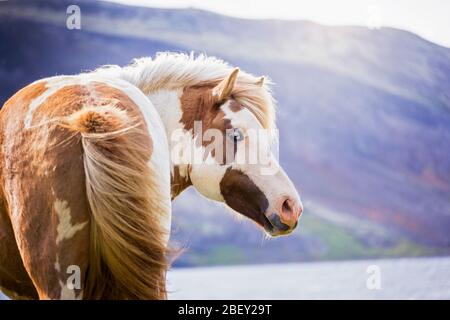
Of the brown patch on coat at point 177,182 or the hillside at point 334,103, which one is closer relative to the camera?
the brown patch on coat at point 177,182

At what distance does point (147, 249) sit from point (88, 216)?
→ 8.0 inches

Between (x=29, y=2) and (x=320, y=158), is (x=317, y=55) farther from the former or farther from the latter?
(x=29, y=2)

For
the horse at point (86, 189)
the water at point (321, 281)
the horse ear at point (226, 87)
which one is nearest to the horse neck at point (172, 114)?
the horse ear at point (226, 87)

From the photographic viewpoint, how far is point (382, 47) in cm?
689

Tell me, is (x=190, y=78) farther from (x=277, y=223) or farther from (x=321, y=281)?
(x=321, y=281)

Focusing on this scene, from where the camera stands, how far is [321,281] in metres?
8.06

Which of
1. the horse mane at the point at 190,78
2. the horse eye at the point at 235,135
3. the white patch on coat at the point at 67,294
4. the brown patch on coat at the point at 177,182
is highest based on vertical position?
the horse mane at the point at 190,78

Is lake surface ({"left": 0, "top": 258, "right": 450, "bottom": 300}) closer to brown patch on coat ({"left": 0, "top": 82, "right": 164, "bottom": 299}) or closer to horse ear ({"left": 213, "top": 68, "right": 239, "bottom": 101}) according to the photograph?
horse ear ({"left": 213, "top": 68, "right": 239, "bottom": 101})

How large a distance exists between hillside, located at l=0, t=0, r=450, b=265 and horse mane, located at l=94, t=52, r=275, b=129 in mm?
2298

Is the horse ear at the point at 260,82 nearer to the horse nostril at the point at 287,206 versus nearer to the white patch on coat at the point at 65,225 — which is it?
the horse nostril at the point at 287,206

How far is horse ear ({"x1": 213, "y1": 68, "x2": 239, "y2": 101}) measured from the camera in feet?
9.15

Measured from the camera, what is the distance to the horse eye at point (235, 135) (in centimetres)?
282

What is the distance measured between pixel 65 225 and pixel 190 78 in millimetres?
1337

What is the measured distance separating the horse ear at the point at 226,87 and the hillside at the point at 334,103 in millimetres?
2578
